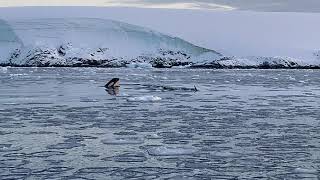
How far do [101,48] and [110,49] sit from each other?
1739 millimetres

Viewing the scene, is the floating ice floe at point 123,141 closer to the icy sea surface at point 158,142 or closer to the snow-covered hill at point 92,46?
the icy sea surface at point 158,142

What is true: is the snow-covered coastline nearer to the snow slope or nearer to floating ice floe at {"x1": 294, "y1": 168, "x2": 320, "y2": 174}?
the snow slope

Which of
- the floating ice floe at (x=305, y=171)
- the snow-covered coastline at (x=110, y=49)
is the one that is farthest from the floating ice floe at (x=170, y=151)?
the snow-covered coastline at (x=110, y=49)

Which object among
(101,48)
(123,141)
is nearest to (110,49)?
(101,48)

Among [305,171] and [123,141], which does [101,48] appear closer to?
[123,141]

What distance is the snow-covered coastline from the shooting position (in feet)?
273

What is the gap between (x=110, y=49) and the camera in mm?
97438

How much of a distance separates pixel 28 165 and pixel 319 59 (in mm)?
84596

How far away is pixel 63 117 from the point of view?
11.4 meters

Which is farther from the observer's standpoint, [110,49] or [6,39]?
[110,49]

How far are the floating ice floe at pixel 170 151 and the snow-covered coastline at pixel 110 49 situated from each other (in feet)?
235

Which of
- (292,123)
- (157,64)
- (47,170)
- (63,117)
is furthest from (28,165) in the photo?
(157,64)

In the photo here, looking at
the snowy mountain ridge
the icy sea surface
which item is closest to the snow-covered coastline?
the snowy mountain ridge

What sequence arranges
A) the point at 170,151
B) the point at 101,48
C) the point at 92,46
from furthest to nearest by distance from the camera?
the point at 92,46 → the point at 101,48 → the point at 170,151
